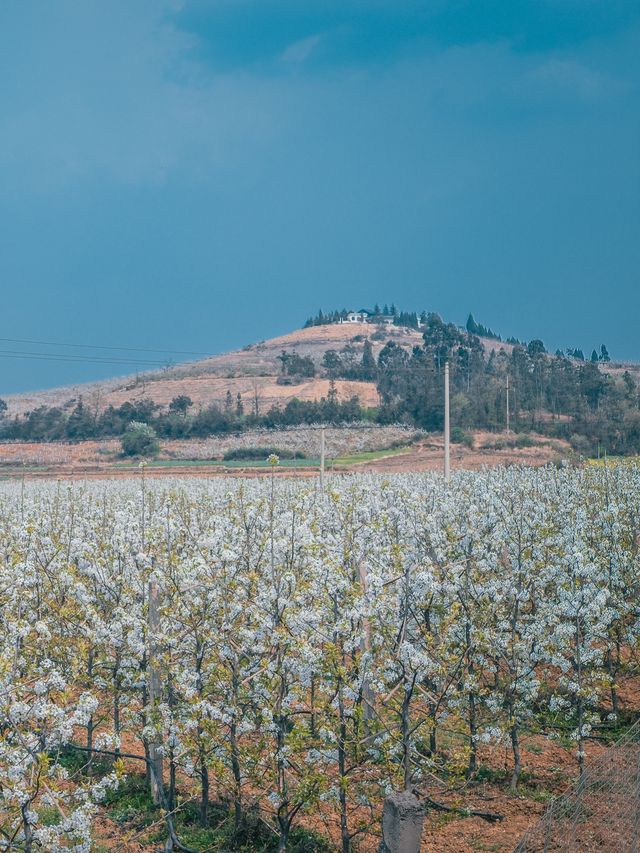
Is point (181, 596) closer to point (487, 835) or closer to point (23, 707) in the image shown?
point (23, 707)

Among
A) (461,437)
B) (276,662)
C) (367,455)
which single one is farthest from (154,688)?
(461,437)

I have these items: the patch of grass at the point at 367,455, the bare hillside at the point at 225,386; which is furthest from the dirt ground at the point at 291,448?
the bare hillside at the point at 225,386

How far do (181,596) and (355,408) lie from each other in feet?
211

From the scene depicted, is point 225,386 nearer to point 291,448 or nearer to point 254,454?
point 291,448

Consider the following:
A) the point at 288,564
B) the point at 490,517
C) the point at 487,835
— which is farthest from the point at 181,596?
the point at 490,517

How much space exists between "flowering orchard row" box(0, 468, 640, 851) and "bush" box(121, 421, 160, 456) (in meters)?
50.3

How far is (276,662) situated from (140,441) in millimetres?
56645

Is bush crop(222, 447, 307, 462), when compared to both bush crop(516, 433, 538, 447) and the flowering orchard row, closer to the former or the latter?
bush crop(516, 433, 538, 447)

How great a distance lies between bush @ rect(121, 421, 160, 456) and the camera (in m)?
61.8

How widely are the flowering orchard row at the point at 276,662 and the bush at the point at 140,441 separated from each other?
50252 millimetres

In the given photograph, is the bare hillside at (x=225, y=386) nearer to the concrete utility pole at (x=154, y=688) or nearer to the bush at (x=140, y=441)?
the bush at (x=140, y=441)

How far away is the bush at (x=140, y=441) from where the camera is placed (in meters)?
61.8

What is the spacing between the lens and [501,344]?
17212 cm

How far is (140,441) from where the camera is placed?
62.5 m
